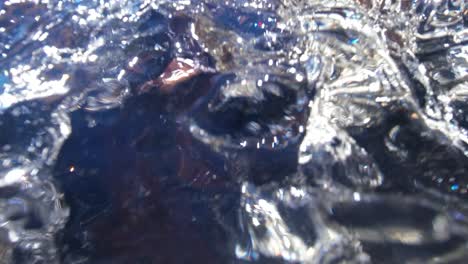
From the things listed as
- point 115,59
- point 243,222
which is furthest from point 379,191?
point 115,59

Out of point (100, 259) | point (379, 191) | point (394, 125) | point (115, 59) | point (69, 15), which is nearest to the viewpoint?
point (100, 259)

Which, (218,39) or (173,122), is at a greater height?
(218,39)

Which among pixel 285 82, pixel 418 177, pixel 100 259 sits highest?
pixel 285 82

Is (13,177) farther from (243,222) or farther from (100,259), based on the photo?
(243,222)

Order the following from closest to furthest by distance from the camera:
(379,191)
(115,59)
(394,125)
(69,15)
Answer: (379,191)
(394,125)
(115,59)
(69,15)

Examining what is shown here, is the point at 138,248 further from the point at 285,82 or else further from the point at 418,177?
the point at 418,177

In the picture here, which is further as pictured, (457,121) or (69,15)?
(69,15)
